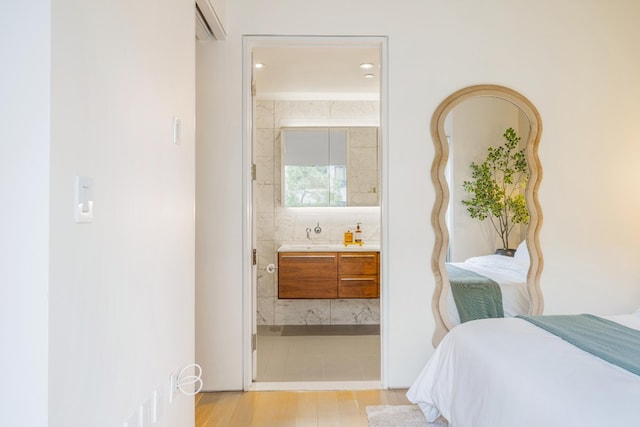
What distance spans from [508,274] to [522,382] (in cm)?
162

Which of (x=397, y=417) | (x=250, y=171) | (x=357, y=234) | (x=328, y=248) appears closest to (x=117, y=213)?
(x=250, y=171)

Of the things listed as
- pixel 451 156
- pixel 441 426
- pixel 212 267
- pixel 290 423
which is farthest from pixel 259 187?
pixel 441 426

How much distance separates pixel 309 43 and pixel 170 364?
214cm

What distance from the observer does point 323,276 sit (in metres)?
4.09

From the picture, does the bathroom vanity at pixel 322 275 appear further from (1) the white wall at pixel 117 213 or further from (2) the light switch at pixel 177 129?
(2) the light switch at pixel 177 129

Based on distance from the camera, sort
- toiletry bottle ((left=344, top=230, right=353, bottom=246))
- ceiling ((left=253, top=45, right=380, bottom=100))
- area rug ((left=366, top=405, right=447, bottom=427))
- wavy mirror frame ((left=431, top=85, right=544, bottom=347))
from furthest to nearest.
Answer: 1. toiletry bottle ((left=344, top=230, right=353, bottom=246))
2. ceiling ((left=253, top=45, right=380, bottom=100))
3. wavy mirror frame ((left=431, top=85, right=544, bottom=347))
4. area rug ((left=366, top=405, right=447, bottom=427))

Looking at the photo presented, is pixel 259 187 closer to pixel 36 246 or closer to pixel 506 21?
pixel 506 21

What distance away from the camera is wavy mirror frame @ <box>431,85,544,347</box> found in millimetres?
2713

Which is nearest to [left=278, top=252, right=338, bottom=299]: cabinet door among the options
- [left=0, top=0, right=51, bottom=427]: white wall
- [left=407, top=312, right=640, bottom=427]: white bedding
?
[left=407, top=312, right=640, bottom=427]: white bedding

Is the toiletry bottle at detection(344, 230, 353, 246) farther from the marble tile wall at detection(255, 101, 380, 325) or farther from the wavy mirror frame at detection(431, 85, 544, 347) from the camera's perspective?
the wavy mirror frame at detection(431, 85, 544, 347)

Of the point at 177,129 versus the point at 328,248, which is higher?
the point at 177,129

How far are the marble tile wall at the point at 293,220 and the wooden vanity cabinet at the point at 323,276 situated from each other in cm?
45

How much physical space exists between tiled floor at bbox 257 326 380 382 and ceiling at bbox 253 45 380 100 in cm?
233

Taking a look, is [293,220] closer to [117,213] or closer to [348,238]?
[348,238]
